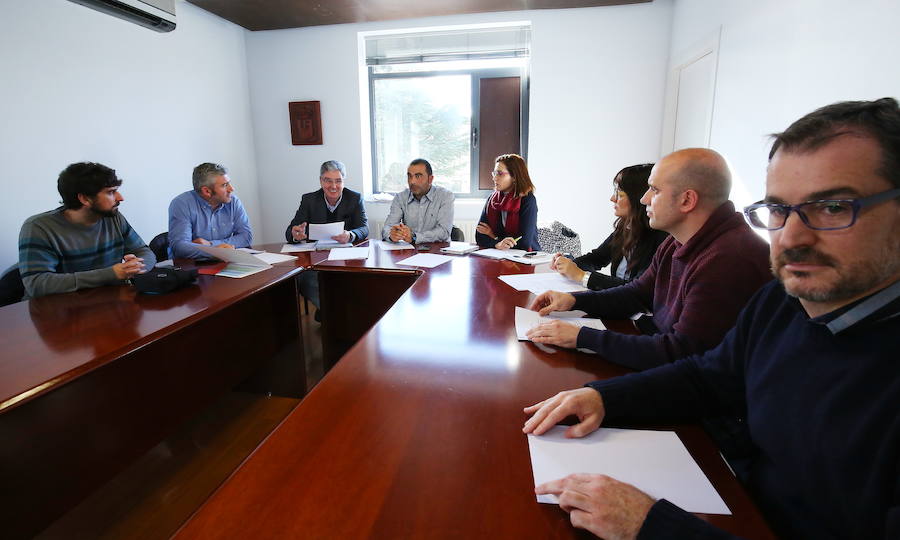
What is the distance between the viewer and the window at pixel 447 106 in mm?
4344

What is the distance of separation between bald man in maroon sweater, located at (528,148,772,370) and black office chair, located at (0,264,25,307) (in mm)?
2361

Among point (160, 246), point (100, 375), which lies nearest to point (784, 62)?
point (100, 375)

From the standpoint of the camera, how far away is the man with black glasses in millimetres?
580

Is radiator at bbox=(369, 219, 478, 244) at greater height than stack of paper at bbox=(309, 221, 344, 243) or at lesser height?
lesser

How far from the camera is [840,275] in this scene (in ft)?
2.08

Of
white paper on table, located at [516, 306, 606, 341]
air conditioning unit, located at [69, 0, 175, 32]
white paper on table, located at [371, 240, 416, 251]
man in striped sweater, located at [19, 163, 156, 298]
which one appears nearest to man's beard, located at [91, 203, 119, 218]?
man in striped sweater, located at [19, 163, 156, 298]

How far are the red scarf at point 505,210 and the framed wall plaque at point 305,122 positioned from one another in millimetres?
2327

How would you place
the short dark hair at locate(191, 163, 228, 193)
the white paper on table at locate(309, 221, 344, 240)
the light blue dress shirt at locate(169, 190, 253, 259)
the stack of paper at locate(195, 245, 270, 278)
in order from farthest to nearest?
the white paper on table at locate(309, 221, 344, 240) < the short dark hair at locate(191, 163, 228, 193) < the light blue dress shirt at locate(169, 190, 253, 259) < the stack of paper at locate(195, 245, 270, 278)

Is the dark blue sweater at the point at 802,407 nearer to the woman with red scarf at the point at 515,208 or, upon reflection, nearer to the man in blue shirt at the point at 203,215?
the woman with red scarf at the point at 515,208

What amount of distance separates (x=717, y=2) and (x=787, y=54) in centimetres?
106

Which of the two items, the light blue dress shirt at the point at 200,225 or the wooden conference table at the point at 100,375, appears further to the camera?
the light blue dress shirt at the point at 200,225

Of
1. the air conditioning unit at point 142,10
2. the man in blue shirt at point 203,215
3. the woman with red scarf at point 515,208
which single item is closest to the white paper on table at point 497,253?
the woman with red scarf at point 515,208

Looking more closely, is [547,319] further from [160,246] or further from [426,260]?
[160,246]

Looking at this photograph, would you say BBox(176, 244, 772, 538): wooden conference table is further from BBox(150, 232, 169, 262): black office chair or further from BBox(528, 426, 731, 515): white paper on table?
BBox(150, 232, 169, 262): black office chair
